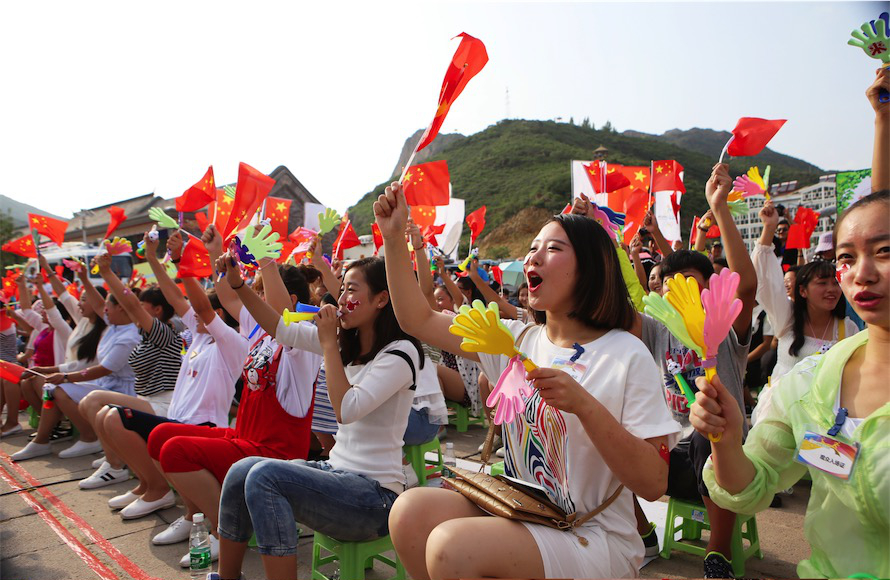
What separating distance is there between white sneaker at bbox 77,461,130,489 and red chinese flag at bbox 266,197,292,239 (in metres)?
2.51

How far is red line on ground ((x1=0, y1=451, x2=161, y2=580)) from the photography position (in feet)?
10.3

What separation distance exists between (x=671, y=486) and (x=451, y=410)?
3.60 m

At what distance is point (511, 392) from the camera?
168 cm

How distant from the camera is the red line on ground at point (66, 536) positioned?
124 inches

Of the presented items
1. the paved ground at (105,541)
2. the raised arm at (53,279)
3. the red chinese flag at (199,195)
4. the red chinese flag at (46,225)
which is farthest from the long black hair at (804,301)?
the red chinese flag at (46,225)

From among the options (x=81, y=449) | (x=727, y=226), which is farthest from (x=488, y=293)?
(x=81, y=449)

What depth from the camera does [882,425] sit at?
4.23ft

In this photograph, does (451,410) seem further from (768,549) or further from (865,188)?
(865,188)

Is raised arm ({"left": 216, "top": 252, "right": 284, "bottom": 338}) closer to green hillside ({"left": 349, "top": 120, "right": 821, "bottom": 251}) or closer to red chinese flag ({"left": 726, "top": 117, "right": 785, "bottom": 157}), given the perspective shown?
red chinese flag ({"left": 726, "top": 117, "right": 785, "bottom": 157})

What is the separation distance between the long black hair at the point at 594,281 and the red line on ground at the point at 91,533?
2.70 meters

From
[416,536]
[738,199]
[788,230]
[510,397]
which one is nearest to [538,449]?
[510,397]

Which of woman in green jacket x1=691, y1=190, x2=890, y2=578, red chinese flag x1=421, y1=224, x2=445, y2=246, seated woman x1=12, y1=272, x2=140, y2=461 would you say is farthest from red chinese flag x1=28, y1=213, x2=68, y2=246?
woman in green jacket x1=691, y1=190, x2=890, y2=578

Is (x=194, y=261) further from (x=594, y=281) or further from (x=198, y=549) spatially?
(x=594, y=281)

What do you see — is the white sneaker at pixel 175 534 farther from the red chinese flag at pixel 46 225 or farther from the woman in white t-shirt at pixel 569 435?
the red chinese flag at pixel 46 225
